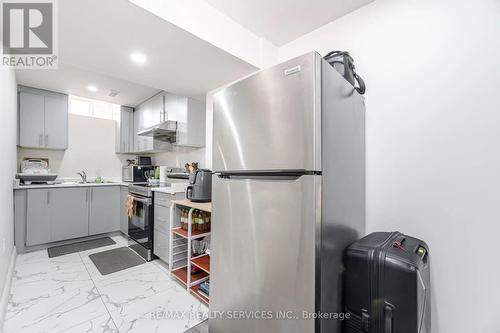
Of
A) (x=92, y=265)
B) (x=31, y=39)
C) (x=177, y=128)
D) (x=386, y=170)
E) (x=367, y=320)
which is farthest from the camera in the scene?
(x=177, y=128)

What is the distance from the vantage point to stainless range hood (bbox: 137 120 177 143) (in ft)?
9.44

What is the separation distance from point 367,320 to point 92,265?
2.87m

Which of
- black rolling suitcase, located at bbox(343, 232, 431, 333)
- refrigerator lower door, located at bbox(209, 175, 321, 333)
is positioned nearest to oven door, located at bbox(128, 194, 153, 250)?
refrigerator lower door, located at bbox(209, 175, 321, 333)

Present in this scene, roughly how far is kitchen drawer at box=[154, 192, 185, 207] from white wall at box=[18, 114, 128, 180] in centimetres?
225

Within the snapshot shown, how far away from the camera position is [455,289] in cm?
116

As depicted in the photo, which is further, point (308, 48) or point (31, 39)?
point (308, 48)

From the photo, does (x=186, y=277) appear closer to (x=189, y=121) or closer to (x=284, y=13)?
(x=189, y=121)

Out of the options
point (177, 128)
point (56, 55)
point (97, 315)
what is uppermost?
point (56, 55)

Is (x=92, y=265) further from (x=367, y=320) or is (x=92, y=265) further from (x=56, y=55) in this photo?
(x=367, y=320)

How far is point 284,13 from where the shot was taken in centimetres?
167

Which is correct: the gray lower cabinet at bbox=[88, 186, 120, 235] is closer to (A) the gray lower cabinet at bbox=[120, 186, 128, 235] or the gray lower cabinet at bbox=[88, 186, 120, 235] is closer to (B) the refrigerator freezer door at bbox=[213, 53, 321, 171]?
(A) the gray lower cabinet at bbox=[120, 186, 128, 235]

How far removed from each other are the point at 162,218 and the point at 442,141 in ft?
8.44

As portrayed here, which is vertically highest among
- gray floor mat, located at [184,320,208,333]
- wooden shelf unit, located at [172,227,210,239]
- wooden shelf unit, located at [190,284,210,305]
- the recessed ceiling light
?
the recessed ceiling light

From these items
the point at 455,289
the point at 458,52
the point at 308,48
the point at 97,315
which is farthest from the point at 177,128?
the point at 455,289
